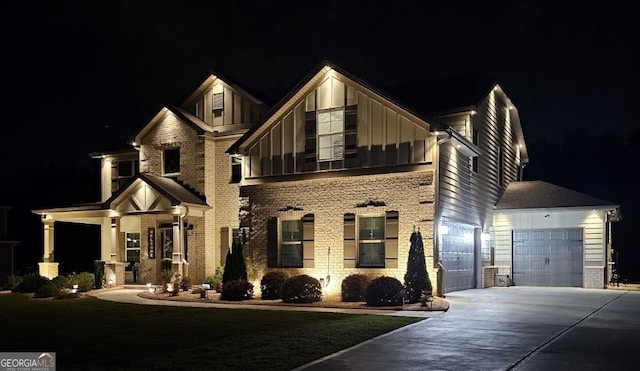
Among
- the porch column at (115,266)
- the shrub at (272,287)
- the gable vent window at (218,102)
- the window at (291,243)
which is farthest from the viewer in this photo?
the gable vent window at (218,102)

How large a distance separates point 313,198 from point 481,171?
311 inches

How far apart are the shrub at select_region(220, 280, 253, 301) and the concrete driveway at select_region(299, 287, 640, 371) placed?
6.58 m

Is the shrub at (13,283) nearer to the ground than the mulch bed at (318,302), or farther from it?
nearer to the ground

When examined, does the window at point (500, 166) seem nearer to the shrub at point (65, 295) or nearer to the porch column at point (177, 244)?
the porch column at point (177, 244)

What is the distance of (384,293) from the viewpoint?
17.0m

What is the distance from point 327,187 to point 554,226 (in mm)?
10747

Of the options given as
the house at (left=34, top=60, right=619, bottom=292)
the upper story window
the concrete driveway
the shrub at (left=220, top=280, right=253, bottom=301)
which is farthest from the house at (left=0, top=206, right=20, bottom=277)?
the concrete driveway

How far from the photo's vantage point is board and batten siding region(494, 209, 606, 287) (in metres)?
25.1

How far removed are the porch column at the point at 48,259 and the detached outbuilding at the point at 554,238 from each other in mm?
19727

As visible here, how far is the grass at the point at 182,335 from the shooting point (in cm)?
905

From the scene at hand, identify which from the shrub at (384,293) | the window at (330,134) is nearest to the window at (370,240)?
the window at (330,134)


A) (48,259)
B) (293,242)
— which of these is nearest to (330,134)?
(293,242)

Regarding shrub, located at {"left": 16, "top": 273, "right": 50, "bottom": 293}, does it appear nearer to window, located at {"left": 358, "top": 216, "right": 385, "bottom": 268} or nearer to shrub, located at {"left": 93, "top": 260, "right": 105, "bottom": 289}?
shrub, located at {"left": 93, "top": 260, "right": 105, "bottom": 289}

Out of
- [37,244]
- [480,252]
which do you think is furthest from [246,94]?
[37,244]
